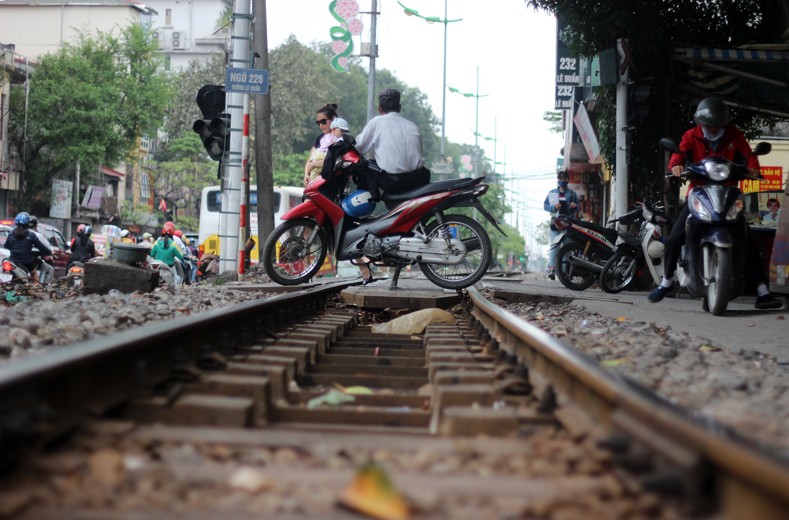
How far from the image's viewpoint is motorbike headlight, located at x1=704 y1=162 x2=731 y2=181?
8.33 m

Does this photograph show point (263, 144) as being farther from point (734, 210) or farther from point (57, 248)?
point (734, 210)

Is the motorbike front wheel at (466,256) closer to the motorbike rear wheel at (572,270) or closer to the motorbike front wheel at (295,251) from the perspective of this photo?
the motorbike front wheel at (295,251)

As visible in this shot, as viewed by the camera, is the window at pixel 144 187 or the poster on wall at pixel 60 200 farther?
the window at pixel 144 187

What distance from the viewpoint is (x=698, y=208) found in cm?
832

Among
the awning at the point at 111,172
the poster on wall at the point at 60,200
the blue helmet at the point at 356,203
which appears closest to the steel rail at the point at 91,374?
the blue helmet at the point at 356,203

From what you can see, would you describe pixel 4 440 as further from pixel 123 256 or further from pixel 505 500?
pixel 123 256

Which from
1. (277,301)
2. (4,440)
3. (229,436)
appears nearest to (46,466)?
(4,440)

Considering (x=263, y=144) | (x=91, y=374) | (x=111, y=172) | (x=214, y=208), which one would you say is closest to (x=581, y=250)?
(x=263, y=144)

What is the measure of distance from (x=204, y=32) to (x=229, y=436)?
93.6 metres

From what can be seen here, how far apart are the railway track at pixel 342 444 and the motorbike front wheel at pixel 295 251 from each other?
5.16 m

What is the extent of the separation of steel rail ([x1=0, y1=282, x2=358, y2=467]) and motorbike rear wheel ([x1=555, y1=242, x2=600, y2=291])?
9.16 m

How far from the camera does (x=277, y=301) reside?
640 cm

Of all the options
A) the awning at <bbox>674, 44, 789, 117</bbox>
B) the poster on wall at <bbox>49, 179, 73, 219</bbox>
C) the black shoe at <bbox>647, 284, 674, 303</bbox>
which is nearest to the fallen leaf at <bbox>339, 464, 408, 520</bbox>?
the black shoe at <bbox>647, 284, 674, 303</bbox>

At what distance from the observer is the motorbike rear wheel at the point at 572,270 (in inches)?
535
